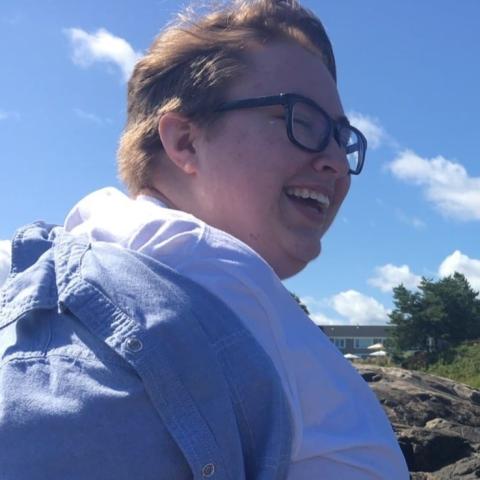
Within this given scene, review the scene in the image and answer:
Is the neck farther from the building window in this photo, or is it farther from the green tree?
the building window

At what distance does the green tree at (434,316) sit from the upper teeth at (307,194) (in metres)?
49.3

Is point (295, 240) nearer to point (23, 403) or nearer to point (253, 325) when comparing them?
point (253, 325)

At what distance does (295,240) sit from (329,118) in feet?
1.04

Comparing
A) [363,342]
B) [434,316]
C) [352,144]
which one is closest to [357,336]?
[363,342]

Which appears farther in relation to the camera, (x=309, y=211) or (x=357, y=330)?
(x=357, y=330)

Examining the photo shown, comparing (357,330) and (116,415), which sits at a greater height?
(357,330)

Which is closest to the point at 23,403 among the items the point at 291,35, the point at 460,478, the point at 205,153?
the point at 205,153

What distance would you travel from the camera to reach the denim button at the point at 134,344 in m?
1.27

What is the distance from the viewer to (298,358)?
140 cm

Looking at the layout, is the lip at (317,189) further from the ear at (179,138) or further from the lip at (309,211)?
the ear at (179,138)

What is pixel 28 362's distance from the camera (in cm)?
134

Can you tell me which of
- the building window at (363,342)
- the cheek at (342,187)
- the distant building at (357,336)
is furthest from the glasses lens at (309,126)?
the building window at (363,342)

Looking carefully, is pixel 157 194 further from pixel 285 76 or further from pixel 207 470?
pixel 207 470

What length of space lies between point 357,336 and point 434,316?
96.9 feet
